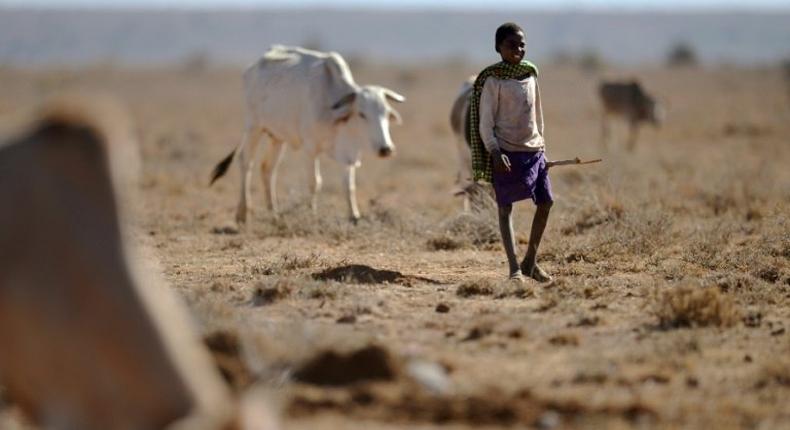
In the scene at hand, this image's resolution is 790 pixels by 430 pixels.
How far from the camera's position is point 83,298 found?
412 centimetres

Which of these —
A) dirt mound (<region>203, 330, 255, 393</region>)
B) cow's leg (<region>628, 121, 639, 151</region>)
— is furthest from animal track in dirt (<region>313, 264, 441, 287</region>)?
cow's leg (<region>628, 121, 639, 151</region>)

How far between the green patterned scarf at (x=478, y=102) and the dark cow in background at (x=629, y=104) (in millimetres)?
16393

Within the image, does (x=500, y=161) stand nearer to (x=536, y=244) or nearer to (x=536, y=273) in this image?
(x=536, y=244)

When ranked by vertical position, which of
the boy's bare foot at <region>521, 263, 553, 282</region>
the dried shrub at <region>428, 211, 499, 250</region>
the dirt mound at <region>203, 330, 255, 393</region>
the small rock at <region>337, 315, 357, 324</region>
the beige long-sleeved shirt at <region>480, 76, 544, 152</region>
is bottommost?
the dried shrub at <region>428, 211, 499, 250</region>

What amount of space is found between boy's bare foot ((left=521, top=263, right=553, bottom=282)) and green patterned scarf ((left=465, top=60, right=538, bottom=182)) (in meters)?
0.77

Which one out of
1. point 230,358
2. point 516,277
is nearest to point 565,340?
point 516,277

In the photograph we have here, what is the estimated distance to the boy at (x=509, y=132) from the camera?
27.4ft

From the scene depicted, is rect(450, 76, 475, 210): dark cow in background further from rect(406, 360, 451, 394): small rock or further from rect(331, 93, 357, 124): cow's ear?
rect(406, 360, 451, 394): small rock

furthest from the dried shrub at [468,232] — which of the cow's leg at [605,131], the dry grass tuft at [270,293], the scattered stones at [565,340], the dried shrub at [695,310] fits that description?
the cow's leg at [605,131]

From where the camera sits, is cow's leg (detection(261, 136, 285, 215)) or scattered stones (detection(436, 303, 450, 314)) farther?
cow's leg (detection(261, 136, 285, 215))

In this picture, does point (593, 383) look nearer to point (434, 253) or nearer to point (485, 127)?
point (485, 127)

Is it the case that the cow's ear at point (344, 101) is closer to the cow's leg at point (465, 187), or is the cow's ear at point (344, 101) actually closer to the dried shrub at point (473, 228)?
the cow's leg at point (465, 187)

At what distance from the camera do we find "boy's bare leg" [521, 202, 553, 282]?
8688 mm

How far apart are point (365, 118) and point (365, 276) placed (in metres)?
3.64
